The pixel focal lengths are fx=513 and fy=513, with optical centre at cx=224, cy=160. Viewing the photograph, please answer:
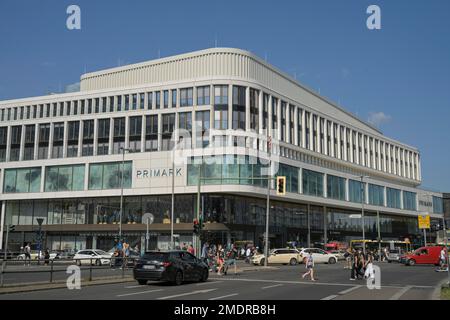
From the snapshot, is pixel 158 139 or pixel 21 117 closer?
pixel 158 139

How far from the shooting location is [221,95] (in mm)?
65000

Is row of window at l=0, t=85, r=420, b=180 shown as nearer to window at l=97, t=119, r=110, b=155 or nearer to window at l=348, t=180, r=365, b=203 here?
window at l=97, t=119, r=110, b=155

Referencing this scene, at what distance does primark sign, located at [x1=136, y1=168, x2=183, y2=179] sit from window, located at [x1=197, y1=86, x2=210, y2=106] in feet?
31.2

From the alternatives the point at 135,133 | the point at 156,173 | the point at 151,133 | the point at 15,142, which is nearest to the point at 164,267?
the point at 156,173

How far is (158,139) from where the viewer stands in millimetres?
66625

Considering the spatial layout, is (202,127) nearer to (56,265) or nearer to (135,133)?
(135,133)

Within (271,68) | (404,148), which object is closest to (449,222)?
(271,68)

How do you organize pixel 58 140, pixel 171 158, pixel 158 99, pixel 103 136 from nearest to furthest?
pixel 171 158 < pixel 158 99 < pixel 103 136 < pixel 58 140

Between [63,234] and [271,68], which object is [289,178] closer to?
[271,68]

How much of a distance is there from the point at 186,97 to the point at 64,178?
20.4 m

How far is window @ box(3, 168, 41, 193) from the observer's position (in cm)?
7212
